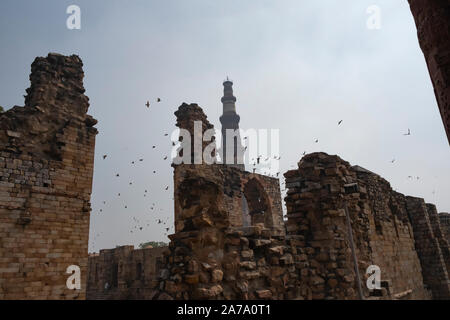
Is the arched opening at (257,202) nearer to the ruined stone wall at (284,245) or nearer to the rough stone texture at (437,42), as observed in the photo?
the ruined stone wall at (284,245)

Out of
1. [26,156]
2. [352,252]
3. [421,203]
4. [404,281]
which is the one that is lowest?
[404,281]

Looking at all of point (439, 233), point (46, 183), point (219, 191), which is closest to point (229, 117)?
point (439, 233)

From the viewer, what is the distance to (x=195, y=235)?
452cm

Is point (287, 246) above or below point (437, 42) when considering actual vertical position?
below

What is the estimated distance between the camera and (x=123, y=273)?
734 inches

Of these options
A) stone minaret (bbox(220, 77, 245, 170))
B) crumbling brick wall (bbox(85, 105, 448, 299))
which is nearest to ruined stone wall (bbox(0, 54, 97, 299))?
crumbling brick wall (bbox(85, 105, 448, 299))

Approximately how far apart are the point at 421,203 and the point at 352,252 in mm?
11075

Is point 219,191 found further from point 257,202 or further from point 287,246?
point 257,202

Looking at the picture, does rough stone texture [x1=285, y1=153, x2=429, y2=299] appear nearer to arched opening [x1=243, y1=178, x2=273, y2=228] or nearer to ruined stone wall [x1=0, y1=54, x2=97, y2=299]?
ruined stone wall [x1=0, y1=54, x2=97, y2=299]

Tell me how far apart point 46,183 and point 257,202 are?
37.6ft
